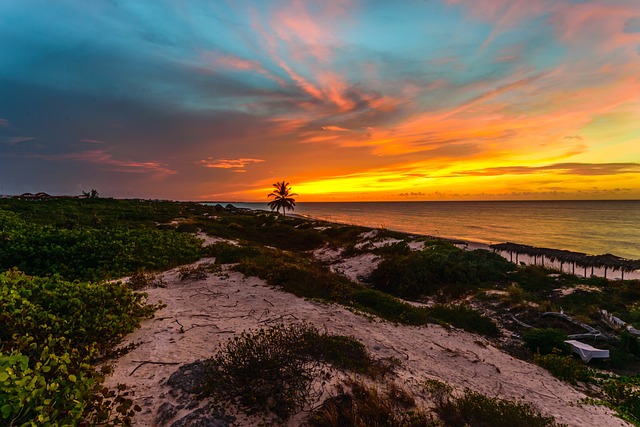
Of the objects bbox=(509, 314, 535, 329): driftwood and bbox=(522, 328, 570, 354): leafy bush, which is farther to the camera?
bbox=(509, 314, 535, 329): driftwood

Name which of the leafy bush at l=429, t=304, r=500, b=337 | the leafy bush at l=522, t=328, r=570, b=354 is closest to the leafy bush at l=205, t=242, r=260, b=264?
the leafy bush at l=429, t=304, r=500, b=337

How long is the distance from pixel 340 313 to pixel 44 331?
818 cm

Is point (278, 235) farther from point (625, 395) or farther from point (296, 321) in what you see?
point (625, 395)

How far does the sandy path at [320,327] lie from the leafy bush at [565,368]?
1.35ft

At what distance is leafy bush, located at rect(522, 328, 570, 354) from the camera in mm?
11227

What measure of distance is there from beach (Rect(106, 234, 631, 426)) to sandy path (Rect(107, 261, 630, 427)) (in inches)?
0.8

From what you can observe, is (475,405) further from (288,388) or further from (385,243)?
(385,243)

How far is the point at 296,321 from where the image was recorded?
9609 mm

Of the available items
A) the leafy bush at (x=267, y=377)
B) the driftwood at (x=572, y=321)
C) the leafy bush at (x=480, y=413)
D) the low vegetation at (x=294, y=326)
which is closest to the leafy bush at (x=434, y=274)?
Answer: the low vegetation at (x=294, y=326)

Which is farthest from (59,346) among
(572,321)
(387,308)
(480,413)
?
(572,321)

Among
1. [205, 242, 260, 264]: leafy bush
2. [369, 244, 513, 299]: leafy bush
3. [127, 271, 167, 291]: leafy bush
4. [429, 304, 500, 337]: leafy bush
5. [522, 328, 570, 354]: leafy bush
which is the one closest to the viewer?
[522, 328, 570, 354]: leafy bush

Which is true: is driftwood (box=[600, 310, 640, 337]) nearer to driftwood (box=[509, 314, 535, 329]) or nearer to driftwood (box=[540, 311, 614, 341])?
driftwood (box=[540, 311, 614, 341])

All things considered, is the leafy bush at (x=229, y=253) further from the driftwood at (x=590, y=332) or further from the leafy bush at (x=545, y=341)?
the driftwood at (x=590, y=332)

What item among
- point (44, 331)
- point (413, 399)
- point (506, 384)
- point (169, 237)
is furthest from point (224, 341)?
point (169, 237)
